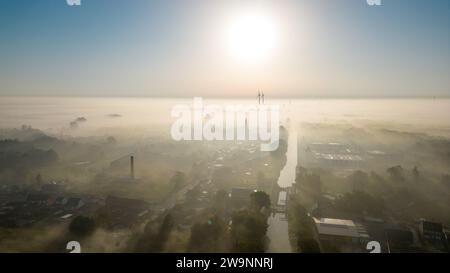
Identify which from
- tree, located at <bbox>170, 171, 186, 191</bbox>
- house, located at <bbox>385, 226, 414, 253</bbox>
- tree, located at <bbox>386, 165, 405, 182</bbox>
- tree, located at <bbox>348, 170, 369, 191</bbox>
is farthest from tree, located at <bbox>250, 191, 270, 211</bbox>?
tree, located at <bbox>386, 165, 405, 182</bbox>

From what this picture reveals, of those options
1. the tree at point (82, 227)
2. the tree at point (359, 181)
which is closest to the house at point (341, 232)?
the tree at point (359, 181)

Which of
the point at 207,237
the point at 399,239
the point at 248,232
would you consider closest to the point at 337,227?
the point at 399,239

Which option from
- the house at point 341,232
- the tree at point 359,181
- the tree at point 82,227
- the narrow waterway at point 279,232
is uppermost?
the tree at point 82,227

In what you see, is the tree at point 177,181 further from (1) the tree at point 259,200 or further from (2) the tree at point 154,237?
(2) the tree at point 154,237

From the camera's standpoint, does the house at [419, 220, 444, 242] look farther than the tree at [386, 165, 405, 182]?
No

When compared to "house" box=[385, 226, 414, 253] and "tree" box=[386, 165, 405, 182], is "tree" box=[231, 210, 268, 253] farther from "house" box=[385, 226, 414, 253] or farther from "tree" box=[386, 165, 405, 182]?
"tree" box=[386, 165, 405, 182]

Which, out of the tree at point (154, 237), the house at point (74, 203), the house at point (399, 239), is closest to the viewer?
the tree at point (154, 237)

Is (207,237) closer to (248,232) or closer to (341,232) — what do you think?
(248,232)

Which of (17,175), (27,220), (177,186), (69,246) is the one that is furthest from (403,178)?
(17,175)
